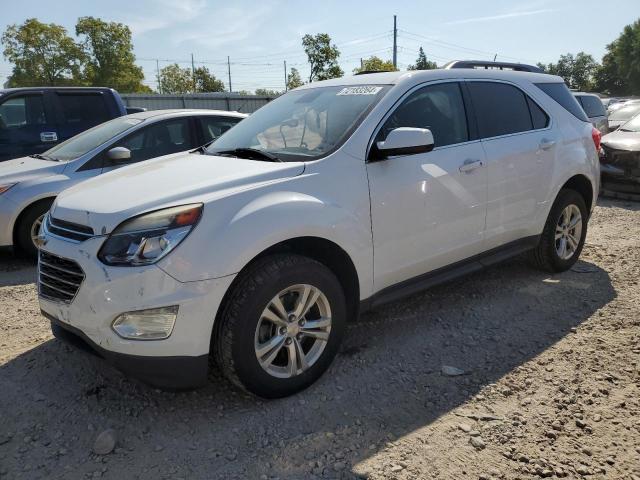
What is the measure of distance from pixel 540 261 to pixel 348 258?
2.57 m

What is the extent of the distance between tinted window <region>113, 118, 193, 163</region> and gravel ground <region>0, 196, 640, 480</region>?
258cm

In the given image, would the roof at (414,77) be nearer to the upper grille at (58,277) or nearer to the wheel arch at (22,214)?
the upper grille at (58,277)

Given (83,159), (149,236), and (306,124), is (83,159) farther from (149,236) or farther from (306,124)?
(149,236)

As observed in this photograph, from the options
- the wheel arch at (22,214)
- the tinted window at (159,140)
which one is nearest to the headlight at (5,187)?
the wheel arch at (22,214)

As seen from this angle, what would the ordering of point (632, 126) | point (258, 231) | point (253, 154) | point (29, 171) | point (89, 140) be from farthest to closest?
point (632, 126), point (89, 140), point (29, 171), point (253, 154), point (258, 231)

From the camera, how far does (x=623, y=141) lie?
335 inches

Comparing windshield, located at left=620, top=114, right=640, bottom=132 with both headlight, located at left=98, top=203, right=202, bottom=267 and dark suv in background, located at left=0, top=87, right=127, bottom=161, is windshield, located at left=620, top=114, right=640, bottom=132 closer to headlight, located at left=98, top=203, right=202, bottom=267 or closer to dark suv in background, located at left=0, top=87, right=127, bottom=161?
dark suv in background, located at left=0, top=87, right=127, bottom=161

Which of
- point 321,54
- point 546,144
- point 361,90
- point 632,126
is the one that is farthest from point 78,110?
point 321,54

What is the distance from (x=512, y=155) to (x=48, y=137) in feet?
21.6

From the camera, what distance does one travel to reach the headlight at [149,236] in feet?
8.16

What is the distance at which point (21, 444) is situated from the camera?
2.60 metres

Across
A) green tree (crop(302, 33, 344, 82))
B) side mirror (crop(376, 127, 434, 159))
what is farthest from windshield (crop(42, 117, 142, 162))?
green tree (crop(302, 33, 344, 82))

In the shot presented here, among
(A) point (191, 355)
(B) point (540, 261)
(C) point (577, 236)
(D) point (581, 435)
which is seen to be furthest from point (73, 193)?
(C) point (577, 236)

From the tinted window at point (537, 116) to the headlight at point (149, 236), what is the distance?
318cm
